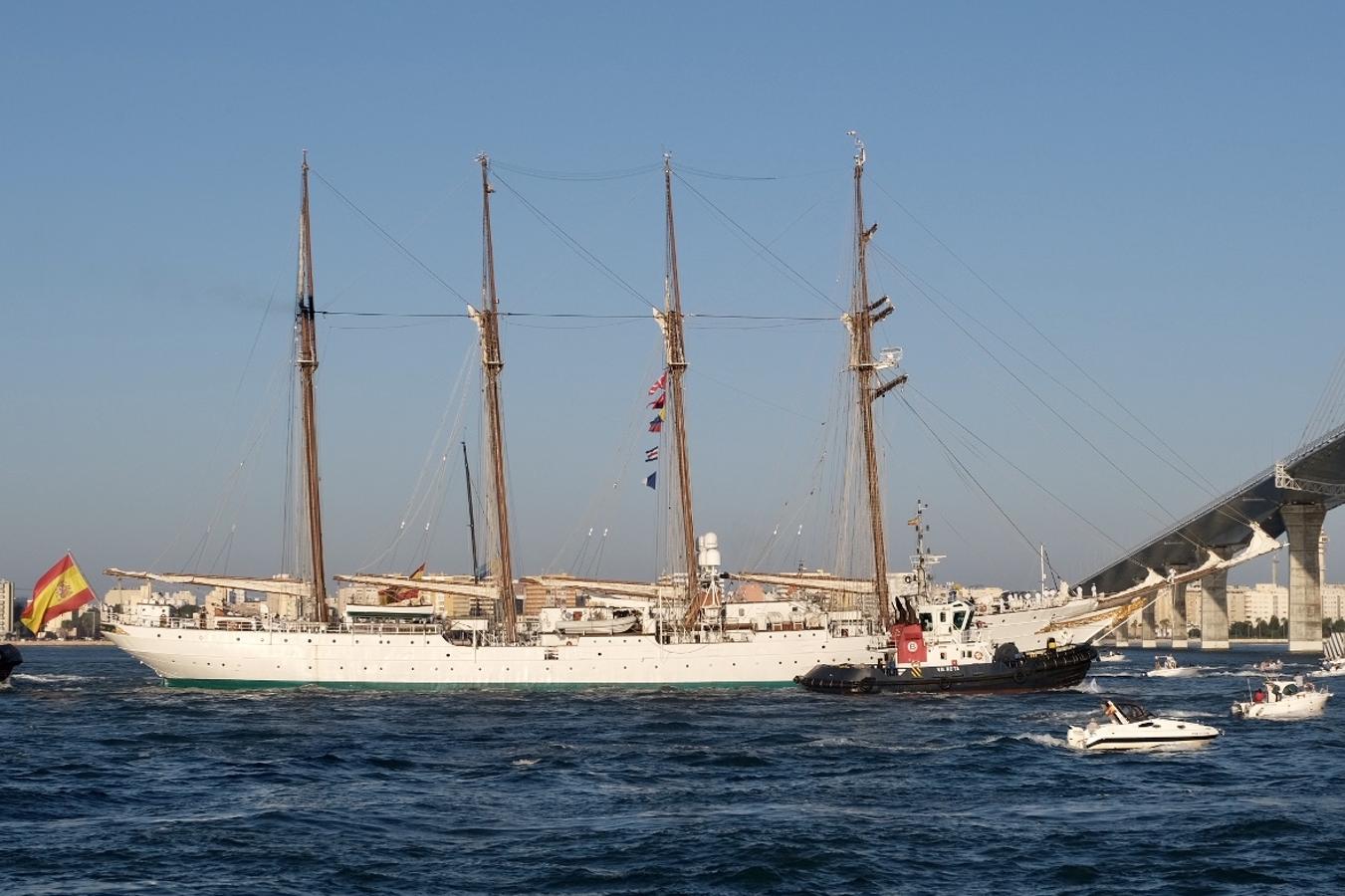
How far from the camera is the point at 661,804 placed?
1581 inches

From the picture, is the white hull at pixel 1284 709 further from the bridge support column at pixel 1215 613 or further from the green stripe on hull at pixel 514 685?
the bridge support column at pixel 1215 613

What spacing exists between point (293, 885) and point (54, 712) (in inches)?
1812

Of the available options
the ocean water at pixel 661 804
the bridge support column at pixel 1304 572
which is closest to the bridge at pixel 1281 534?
the bridge support column at pixel 1304 572

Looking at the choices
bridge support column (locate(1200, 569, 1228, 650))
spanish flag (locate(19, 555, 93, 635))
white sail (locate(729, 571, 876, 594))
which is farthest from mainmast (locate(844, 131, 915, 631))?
bridge support column (locate(1200, 569, 1228, 650))

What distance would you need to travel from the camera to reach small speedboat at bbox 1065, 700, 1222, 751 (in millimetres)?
50531

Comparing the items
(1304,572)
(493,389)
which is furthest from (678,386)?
(1304,572)

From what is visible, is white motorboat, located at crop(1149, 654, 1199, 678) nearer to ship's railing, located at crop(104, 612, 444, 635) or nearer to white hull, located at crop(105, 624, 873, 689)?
white hull, located at crop(105, 624, 873, 689)

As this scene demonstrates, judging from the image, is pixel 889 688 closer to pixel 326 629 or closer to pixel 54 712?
pixel 326 629

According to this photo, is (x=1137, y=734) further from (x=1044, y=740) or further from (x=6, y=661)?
(x=6, y=661)

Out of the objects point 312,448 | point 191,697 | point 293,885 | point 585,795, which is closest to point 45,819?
point 293,885

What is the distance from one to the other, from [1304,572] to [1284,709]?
88510 mm

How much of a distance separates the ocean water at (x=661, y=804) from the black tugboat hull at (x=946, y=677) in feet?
27.2

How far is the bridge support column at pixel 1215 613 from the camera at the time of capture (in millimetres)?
187625

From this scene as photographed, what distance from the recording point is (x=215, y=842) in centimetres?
3481
